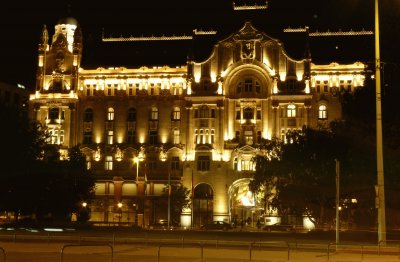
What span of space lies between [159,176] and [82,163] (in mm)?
23234

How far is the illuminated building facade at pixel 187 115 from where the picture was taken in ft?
339

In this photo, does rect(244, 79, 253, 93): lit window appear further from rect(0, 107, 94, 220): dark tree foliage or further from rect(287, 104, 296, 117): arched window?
rect(0, 107, 94, 220): dark tree foliage

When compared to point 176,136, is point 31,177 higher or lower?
lower

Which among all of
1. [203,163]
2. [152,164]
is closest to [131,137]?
[152,164]

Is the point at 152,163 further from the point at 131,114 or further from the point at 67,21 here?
the point at 67,21

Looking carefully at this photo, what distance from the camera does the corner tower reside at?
109 m

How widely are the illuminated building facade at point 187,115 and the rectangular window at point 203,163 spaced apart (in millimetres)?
154

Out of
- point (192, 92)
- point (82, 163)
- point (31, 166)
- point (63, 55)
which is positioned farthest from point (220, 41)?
point (31, 166)

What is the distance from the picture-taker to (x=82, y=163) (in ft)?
277

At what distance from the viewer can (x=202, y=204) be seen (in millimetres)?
103312

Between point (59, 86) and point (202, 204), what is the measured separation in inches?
1200

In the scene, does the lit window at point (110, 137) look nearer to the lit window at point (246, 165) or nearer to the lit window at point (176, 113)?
the lit window at point (176, 113)

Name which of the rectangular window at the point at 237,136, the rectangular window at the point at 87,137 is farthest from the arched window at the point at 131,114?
the rectangular window at the point at 237,136

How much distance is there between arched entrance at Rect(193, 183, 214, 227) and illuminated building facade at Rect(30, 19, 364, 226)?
0.50 feet
